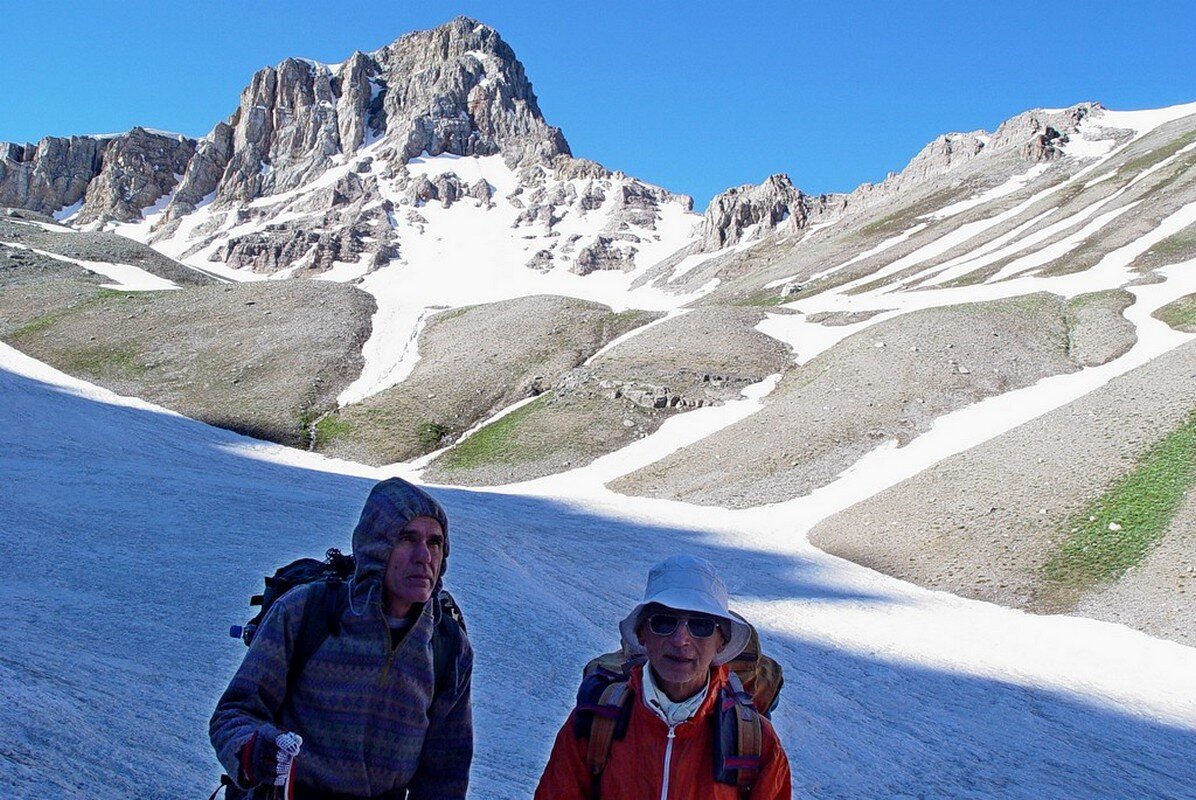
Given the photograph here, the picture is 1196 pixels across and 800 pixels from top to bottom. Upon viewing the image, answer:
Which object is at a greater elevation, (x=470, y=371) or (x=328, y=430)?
(x=470, y=371)

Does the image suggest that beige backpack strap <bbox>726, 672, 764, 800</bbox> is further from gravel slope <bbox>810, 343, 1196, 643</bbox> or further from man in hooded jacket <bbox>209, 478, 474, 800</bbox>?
gravel slope <bbox>810, 343, 1196, 643</bbox>

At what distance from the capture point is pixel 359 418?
164 feet

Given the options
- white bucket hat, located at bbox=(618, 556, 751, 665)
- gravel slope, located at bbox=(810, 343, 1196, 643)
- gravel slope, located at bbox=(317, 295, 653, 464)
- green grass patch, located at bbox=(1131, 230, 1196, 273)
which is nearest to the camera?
white bucket hat, located at bbox=(618, 556, 751, 665)

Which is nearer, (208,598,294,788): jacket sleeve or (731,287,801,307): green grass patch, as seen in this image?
(208,598,294,788): jacket sleeve

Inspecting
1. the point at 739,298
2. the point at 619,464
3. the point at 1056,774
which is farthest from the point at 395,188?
the point at 1056,774

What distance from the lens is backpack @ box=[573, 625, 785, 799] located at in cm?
451

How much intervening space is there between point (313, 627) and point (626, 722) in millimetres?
1922

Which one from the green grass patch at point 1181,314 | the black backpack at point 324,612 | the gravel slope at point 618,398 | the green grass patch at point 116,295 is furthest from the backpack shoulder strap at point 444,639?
the green grass patch at point 116,295

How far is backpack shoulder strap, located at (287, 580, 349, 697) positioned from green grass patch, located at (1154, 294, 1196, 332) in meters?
52.4

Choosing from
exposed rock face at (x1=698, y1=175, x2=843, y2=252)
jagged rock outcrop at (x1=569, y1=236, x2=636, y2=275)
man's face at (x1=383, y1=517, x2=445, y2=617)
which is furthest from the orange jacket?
jagged rock outcrop at (x1=569, y1=236, x2=636, y2=275)

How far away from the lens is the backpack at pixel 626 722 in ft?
14.8

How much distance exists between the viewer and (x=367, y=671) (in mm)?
4789

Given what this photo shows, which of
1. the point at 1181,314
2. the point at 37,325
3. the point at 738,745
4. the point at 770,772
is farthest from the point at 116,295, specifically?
the point at 1181,314

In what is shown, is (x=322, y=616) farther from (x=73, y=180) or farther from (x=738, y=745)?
(x=73, y=180)
